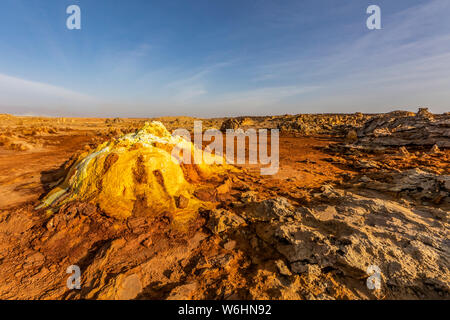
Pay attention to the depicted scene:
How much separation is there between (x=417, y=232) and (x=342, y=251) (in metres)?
1.33

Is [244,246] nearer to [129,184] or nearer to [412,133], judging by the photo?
[129,184]

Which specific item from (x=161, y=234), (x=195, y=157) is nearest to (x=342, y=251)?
(x=161, y=234)

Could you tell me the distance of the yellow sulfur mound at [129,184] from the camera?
3.60 metres

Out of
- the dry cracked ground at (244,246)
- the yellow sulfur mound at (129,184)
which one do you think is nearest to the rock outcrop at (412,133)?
the dry cracked ground at (244,246)

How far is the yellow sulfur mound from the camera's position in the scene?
11.8 ft

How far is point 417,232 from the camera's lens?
270cm

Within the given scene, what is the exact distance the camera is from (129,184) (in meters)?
3.71

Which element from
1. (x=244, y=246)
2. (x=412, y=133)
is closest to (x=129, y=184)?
(x=244, y=246)

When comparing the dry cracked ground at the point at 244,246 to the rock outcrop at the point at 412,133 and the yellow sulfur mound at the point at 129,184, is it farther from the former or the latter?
the rock outcrop at the point at 412,133

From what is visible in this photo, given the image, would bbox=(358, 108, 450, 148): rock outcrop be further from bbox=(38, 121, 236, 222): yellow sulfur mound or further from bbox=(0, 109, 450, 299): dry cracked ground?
bbox=(38, 121, 236, 222): yellow sulfur mound

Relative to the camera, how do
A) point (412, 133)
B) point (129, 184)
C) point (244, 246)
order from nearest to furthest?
point (244, 246)
point (129, 184)
point (412, 133)
